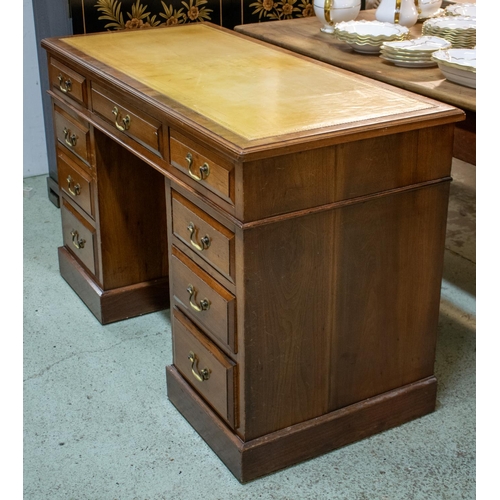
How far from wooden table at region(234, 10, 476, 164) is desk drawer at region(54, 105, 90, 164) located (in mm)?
754

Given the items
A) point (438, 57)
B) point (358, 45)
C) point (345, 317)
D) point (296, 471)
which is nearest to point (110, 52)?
point (358, 45)

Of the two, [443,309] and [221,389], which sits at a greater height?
[221,389]

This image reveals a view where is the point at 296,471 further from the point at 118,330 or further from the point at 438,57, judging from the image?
the point at 438,57

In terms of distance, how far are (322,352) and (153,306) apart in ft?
3.22

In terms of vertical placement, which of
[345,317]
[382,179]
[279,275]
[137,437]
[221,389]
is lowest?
[137,437]

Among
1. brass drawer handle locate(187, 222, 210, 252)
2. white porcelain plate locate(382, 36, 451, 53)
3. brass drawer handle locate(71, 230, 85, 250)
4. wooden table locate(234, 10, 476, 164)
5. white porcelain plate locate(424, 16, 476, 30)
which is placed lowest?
brass drawer handle locate(71, 230, 85, 250)

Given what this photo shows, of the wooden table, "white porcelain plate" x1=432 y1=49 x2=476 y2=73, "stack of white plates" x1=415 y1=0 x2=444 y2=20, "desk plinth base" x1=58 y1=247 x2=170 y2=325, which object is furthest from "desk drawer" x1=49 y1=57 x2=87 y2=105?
"stack of white plates" x1=415 y1=0 x2=444 y2=20

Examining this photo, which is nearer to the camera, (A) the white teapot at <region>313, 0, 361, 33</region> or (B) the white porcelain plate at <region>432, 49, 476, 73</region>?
(B) the white porcelain plate at <region>432, 49, 476, 73</region>

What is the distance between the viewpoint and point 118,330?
106 inches

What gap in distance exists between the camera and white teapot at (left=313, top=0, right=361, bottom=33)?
2914mm

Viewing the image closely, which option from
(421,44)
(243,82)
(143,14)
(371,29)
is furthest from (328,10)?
(243,82)

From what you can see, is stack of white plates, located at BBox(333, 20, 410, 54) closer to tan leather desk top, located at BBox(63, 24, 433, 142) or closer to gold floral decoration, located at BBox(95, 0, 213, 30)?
tan leather desk top, located at BBox(63, 24, 433, 142)

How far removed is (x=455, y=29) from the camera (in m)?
2.65

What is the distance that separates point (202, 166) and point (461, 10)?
1635mm
